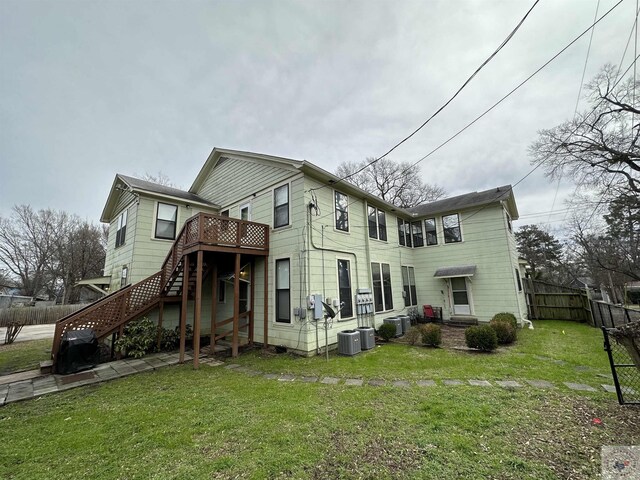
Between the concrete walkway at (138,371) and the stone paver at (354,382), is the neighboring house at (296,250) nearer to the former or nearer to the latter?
the concrete walkway at (138,371)

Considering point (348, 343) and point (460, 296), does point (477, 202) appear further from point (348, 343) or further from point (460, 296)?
point (348, 343)

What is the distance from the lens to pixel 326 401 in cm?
431

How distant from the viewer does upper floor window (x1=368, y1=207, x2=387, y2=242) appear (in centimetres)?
1092

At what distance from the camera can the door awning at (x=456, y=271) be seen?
37.3ft

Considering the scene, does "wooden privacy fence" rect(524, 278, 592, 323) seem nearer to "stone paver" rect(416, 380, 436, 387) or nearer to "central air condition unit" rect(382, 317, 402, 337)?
"central air condition unit" rect(382, 317, 402, 337)

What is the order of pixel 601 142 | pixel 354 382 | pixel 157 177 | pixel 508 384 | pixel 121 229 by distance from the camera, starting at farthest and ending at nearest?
pixel 157 177
pixel 601 142
pixel 121 229
pixel 354 382
pixel 508 384

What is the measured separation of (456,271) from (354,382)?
342 inches

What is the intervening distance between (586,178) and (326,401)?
17090mm

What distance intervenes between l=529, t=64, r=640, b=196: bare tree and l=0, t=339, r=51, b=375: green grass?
67.9 ft

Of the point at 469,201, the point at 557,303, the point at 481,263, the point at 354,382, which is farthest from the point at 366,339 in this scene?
the point at 557,303

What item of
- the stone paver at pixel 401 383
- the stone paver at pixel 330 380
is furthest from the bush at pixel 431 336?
the stone paver at pixel 330 380

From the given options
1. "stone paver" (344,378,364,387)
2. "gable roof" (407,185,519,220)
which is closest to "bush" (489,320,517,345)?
"stone paver" (344,378,364,387)

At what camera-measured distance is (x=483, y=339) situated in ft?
23.4

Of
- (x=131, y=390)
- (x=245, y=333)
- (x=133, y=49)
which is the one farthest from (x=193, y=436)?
(x=133, y=49)
